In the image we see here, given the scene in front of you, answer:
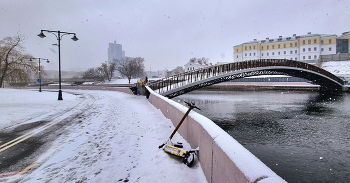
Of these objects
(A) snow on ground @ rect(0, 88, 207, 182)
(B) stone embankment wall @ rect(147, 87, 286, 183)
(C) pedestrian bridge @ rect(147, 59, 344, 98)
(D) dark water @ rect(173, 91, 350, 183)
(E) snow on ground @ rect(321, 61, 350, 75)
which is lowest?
(D) dark water @ rect(173, 91, 350, 183)

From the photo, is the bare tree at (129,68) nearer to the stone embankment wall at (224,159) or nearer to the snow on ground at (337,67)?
the snow on ground at (337,67)

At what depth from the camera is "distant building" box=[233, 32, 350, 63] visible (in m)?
71.1

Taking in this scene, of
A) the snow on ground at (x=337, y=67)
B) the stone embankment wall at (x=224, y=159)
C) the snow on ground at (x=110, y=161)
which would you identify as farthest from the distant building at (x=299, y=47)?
the stone embankment wall at (x=224, y=159)

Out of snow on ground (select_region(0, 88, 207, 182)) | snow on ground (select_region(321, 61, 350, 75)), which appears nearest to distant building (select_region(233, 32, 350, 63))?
snow on ground (select_region(321, 61, 350, 75))

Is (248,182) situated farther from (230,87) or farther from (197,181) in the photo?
(230,87)

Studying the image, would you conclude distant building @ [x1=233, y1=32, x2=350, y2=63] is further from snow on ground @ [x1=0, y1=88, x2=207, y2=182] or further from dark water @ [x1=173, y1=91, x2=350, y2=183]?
snow on ground @ [x1=0, y1=88, x2=207, y2=182]

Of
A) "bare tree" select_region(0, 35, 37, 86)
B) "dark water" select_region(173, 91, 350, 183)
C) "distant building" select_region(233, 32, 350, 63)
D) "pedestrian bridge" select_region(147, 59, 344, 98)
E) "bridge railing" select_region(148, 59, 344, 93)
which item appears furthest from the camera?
"distant building" select_region(233, 32, 350, 63)

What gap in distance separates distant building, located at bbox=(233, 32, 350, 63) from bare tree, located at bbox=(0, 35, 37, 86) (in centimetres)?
7534

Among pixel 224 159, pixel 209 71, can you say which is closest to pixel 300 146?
pixel 224 159

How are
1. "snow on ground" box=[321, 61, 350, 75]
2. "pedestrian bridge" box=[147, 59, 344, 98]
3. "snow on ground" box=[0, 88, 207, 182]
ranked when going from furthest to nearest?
"snow on ground" box=[321, 61, 350, 75] → "pedestrian bridge" box=[147, 59, 344, 98] → "snow on ground" box=[0, 88, 207, 182]

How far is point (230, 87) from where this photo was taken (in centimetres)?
5528

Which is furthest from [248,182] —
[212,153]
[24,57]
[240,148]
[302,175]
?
[24,57]

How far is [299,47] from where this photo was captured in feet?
244

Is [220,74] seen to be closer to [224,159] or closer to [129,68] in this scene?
[224,159]
